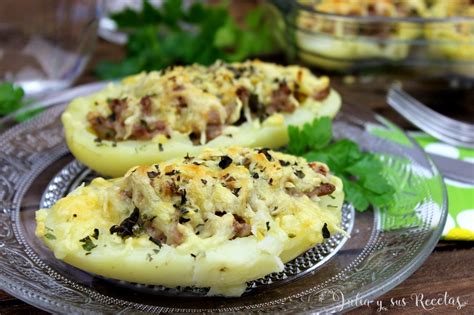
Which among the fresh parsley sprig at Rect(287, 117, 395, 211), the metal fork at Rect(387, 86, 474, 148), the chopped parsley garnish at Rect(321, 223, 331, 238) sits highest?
the chopped parsley garnish at Rect(321, 223, 331, 238)

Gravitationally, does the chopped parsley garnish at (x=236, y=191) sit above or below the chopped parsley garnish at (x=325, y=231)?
above

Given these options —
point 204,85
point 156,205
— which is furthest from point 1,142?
point 156,205

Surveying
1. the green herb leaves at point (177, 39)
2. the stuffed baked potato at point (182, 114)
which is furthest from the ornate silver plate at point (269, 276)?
the green herb leaves at point (177, 39)

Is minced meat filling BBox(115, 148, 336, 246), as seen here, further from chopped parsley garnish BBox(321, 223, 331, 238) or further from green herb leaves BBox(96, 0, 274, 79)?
green herb leaves BBox(96, 0, 274, 79)

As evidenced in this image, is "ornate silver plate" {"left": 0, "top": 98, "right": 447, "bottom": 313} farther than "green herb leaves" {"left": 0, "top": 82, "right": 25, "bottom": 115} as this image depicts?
No

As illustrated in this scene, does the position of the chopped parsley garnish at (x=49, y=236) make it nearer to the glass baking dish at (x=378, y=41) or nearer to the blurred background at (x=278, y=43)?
the blurred background at (x=278, y=43)

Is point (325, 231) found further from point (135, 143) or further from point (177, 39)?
point (177, 39)

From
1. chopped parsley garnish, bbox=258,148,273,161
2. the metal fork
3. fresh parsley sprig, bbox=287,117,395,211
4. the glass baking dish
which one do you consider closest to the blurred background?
the glass baking dish
